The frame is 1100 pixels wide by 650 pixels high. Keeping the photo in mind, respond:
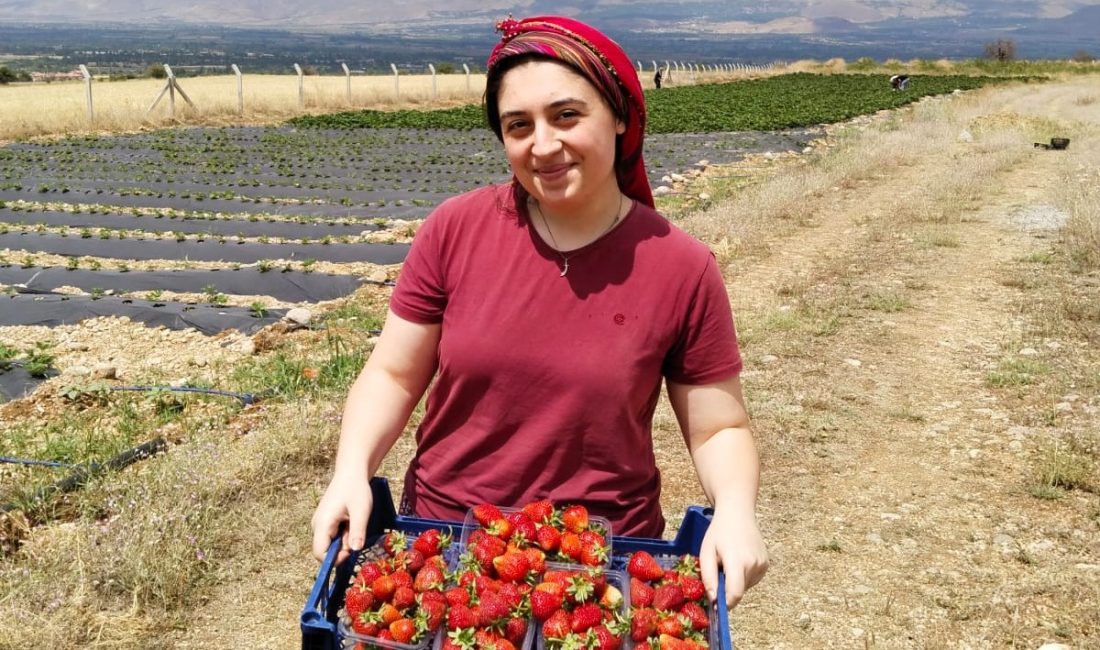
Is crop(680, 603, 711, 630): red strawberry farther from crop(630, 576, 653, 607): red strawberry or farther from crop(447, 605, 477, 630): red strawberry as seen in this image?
crop(447, 605, 477, 630): red strawberry

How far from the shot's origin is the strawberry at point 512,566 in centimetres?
165

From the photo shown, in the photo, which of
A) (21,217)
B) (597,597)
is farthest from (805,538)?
(21,217)

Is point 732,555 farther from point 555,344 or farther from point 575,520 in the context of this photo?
point 555,344

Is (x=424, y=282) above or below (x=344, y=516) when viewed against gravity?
above

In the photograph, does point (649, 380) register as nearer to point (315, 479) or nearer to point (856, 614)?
point (856, 614)

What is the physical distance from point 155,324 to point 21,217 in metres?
5.92

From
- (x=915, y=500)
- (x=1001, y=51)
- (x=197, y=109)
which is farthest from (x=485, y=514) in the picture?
(x=1001, y=51)

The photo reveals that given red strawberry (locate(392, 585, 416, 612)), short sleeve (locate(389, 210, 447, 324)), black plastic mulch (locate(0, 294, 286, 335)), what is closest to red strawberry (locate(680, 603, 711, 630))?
red strawberry (locate(392, 585, 416, 612))

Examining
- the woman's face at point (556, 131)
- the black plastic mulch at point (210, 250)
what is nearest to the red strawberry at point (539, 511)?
the woman's face at point (556, 131)

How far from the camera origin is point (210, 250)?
10219 millimetres

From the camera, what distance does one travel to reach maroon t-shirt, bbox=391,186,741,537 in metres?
1.86

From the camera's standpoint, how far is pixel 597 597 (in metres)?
1.69

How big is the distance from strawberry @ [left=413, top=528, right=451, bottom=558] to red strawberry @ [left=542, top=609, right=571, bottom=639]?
293mm

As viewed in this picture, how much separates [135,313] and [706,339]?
22.1 ft
